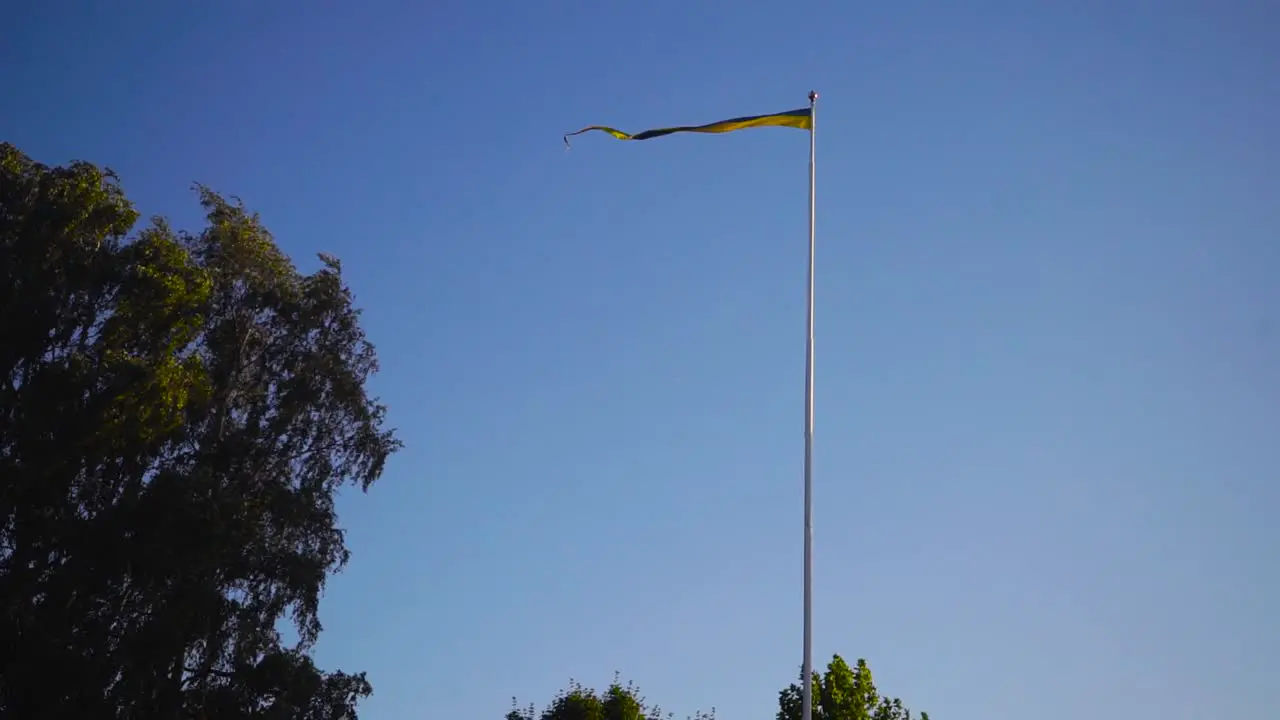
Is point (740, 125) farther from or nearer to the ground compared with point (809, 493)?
farther from the ground

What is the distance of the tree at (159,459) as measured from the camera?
3738 cm

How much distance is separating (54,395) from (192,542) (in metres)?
5.86

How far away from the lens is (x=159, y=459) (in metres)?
41.4

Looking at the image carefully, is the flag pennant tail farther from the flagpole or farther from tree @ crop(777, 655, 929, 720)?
tree @ crop(777, 655, 929, 720)

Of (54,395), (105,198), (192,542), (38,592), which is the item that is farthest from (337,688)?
(105,198)

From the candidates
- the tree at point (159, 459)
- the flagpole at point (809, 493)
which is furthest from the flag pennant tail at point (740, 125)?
the tree at point (159, 459)

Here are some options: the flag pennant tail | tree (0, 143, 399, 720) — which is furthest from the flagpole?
tree (0, 143, 399, 720)

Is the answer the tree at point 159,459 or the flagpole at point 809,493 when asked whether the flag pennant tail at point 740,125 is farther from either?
the tree at point 159,459

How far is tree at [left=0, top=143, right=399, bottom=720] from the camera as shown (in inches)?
1471

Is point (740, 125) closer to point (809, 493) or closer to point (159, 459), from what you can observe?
point (809, 493)

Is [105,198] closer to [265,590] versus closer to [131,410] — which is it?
[131,410]

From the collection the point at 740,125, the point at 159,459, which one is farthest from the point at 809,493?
the point at 159,459

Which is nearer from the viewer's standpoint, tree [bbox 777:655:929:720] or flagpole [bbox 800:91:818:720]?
flagpole [bbox 800:91:818:720]

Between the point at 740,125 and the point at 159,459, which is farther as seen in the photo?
the point at 159,459
